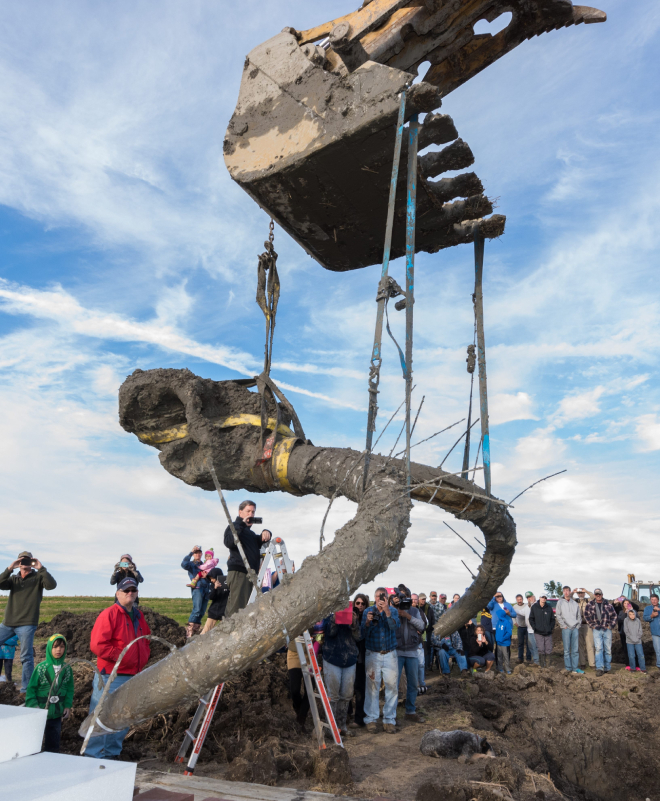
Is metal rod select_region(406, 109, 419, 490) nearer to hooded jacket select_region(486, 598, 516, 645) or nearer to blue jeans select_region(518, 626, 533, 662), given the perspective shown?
hooded jacket select_region(486, 598, 516, 645)

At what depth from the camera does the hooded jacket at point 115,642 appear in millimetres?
4461

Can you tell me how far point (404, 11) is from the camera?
4484mm

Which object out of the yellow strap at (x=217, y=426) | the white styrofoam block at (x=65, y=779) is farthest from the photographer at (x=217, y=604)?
the white styrofoam block at (x=65, y=779)

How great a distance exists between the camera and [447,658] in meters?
10.9

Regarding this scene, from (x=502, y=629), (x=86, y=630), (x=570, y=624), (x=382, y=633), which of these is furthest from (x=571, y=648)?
(x=86, y=630)

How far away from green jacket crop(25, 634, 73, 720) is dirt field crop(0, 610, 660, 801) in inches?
35.0

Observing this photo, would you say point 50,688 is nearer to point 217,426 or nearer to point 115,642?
point 115,642

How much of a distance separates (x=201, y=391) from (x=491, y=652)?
29.1 feet

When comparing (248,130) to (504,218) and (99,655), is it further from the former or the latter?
(99,655)

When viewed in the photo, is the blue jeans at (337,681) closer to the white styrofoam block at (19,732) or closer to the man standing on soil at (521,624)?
the white styrofoam block at (19,732)

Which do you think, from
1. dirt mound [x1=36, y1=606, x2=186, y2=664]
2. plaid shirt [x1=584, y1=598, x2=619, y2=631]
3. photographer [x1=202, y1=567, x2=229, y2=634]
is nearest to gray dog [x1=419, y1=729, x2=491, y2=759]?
photographer [x1=202, y1=567, x2=229, y2=634]

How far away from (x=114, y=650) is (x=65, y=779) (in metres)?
3.11

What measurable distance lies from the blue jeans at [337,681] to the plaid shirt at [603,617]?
23.7 feet

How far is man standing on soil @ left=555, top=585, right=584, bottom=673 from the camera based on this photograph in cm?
1153
